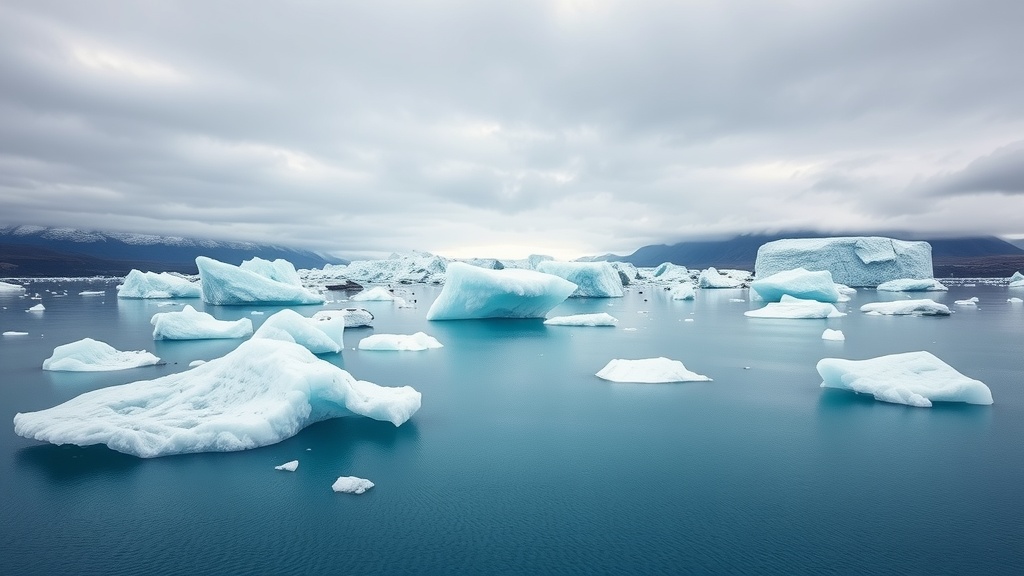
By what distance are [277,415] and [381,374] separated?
401cm

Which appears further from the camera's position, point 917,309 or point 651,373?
point 917,309

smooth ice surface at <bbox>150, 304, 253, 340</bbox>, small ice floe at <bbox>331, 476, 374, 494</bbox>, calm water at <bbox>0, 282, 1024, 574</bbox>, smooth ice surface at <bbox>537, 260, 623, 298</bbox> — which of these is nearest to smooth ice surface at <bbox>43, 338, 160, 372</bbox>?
calm water at <bbox>0, 282, 1024, 574</bbox>

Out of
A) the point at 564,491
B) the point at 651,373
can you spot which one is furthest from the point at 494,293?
the point at 564,491

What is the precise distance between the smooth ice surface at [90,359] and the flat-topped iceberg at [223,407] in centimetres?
415

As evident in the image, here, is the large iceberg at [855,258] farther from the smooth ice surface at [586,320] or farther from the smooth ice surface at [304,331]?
the smooth ice surface at [304,331]

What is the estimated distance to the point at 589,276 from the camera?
32.3 meters

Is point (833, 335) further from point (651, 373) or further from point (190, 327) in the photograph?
point (190, 327)

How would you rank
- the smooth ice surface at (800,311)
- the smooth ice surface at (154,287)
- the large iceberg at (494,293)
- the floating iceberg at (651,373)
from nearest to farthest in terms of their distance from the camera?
the floating iceberg at (651,373) → the large iceberg at (494,293) → the smooth ice surface at (800,311) → the smooth ice surface at (154,287)

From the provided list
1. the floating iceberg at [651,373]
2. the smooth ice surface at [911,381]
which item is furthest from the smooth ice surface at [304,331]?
the smooth ice surface at [911,381]

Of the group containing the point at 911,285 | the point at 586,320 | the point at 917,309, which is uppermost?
the point at 911,285

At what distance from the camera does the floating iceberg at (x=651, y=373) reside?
29.4 ft

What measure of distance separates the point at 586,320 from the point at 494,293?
122 inches

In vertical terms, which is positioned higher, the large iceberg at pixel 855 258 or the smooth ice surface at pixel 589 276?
the large iceberg at pixel 855 258

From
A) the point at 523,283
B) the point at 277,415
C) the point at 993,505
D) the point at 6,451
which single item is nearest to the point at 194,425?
the point at 277,415
